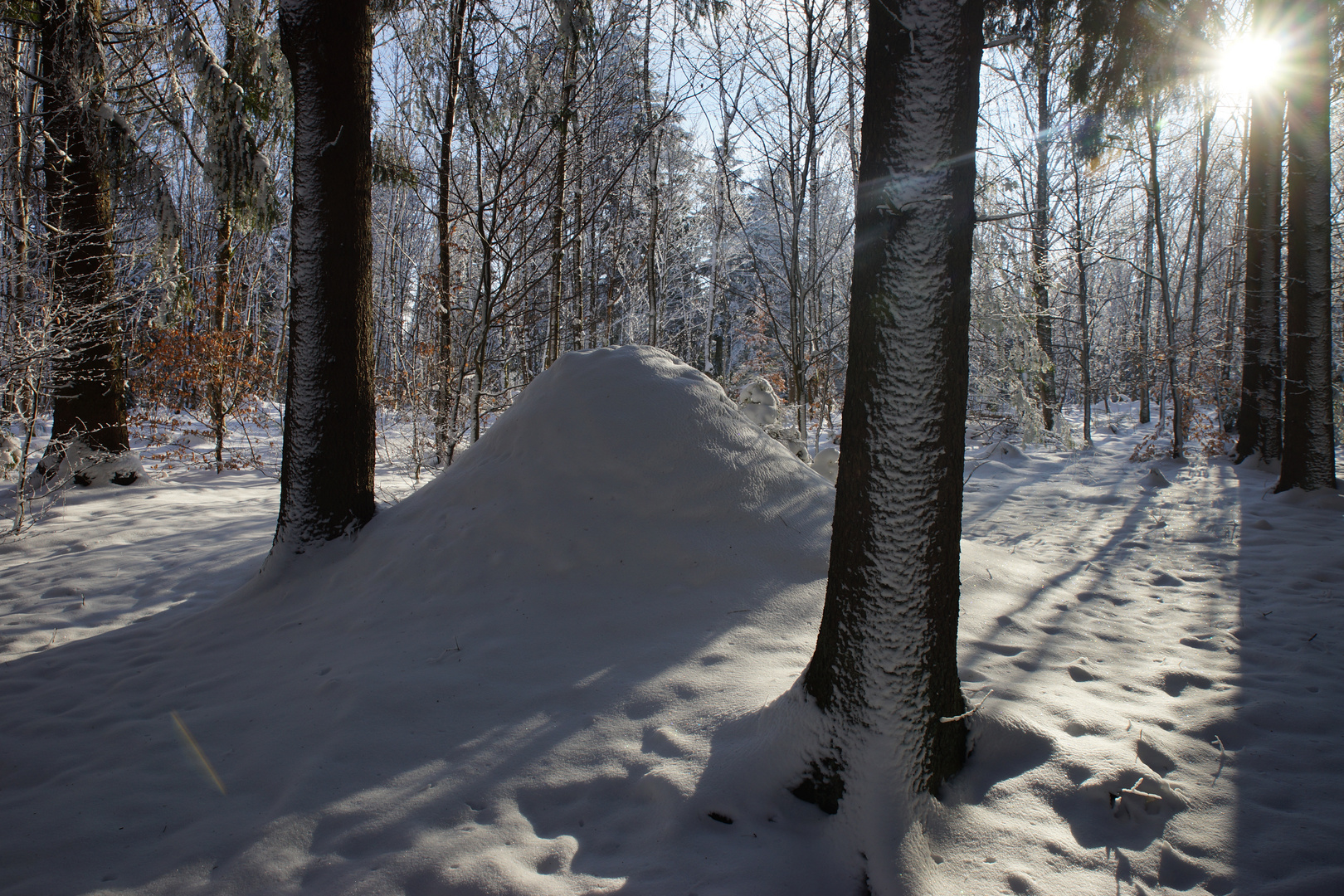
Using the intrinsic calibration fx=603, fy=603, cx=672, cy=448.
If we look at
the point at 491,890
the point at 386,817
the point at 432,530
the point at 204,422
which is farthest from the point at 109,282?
the point at 491,890

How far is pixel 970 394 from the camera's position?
458 inches

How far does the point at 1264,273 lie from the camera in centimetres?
816

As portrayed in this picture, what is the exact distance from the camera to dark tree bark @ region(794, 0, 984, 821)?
2.04 m

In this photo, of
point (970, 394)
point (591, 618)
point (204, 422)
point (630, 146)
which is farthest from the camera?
point (630, 146)

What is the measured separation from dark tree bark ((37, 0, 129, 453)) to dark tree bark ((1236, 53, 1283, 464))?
14.5m

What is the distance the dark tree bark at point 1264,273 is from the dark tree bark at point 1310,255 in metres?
1.21

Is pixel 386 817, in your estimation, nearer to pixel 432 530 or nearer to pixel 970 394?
pixel 432 530

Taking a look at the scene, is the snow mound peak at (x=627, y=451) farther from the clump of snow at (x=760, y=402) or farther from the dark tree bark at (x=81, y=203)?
the dark tree bark at (x=81, y=203)

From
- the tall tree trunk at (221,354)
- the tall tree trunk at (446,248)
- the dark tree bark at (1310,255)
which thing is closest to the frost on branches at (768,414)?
the tall tree trunk at (446,248)

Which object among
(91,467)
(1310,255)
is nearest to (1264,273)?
(1310,255)

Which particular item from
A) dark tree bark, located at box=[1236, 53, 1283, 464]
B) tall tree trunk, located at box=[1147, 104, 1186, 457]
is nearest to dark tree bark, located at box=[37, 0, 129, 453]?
dark tree bark, located at box=[1236, 53, 1283, 464]

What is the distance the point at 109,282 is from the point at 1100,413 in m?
32.1

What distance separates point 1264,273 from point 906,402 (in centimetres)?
968

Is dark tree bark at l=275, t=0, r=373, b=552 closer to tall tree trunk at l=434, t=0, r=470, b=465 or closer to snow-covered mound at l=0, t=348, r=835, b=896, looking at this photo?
snow-covered mound at l=0, t=348, r=835, b=896
